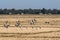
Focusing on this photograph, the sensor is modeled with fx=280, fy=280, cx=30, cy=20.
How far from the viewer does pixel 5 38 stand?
22.0 meters

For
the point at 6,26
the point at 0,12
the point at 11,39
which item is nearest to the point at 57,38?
the point at 11,39

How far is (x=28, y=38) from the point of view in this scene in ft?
72.4

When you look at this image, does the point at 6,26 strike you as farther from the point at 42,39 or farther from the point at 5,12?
the point at 5,12

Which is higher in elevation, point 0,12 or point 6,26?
point 6,26

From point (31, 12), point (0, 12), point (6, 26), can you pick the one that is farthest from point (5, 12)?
point (6, 26)

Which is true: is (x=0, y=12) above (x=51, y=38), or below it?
below

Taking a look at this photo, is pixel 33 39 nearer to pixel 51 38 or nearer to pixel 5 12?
pixel 51 38

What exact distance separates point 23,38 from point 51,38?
2.21 m

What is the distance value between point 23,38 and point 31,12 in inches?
4120

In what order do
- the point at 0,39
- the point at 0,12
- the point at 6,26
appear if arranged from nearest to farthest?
the point at 0,39 → the point at 6,26 → the point at 0,12

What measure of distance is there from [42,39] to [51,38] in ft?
2.81

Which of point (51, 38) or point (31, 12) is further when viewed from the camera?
point (31, 12)

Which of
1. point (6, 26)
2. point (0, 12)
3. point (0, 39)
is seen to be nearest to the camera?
point (0, 39)

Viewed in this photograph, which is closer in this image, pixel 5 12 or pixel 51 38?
pixel 51 38
